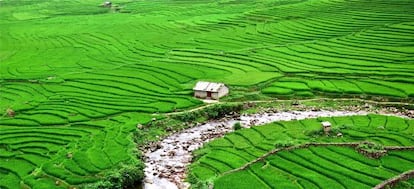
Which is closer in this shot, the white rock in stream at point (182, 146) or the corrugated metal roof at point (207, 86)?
the white rock in stream at point (182, 146)

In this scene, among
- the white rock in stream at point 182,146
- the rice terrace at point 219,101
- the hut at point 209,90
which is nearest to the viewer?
the rice terrace at point 219,101

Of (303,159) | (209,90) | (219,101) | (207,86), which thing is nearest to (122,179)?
(303,159)

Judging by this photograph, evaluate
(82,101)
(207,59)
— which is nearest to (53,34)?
(207,59)

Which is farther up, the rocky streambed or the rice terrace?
the rice terrace

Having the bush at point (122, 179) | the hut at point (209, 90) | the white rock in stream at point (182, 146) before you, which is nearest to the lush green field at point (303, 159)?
the white rock in stream at point (182, 146)

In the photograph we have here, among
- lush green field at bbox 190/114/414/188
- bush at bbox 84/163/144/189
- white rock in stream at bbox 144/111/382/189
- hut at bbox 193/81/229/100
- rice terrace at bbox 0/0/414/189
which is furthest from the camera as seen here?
hut at bbox 193/81/229/100

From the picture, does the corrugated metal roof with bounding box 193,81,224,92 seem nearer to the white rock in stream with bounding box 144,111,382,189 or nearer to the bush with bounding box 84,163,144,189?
the white rock in stream with bounding box 144,111,382,189

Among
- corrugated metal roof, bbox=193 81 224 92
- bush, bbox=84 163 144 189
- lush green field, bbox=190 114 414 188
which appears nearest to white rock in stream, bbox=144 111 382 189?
bush, bbox=84 163 144 189

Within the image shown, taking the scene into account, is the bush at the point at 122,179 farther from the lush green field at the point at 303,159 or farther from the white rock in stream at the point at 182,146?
the lush green field at the point at 303,159
